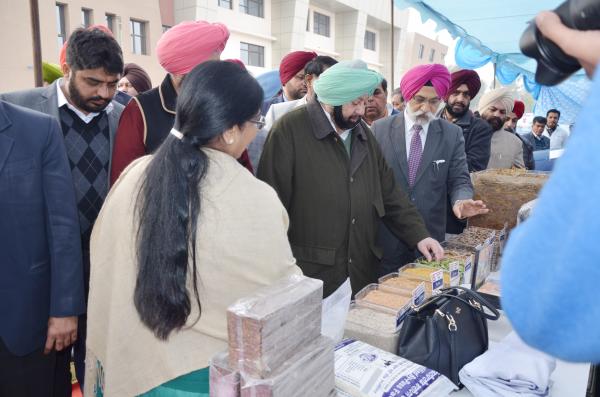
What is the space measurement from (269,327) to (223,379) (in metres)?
0.15

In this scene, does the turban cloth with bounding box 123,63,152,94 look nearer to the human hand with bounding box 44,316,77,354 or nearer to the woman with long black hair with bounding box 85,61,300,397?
the human hand with bounding box 44,316,77,354

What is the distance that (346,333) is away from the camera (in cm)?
140

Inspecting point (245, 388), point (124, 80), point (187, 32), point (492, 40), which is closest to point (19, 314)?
point (245, 388)

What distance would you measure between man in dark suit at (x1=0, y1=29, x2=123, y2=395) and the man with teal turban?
759mm

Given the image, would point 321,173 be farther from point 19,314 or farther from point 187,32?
point 19,314

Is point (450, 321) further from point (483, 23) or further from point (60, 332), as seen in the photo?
point (483, 23)

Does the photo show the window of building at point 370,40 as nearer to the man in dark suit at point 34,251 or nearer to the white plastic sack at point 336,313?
the man in dark suit at point 34,251

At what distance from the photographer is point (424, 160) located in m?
2.65

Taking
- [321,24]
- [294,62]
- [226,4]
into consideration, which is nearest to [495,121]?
[294,62]

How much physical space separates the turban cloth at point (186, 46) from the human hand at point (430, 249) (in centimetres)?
130

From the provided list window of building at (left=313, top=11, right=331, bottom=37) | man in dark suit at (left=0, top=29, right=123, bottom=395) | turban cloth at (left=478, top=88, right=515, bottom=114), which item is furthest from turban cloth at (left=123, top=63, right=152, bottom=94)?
window of building at (left=313, top=11, right=331, bottom=37)

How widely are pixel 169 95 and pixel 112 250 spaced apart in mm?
967

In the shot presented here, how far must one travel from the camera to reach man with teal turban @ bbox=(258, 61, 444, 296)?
2.22m

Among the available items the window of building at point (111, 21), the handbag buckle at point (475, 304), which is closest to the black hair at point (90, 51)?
the handbag buckle at point (475, 304)
